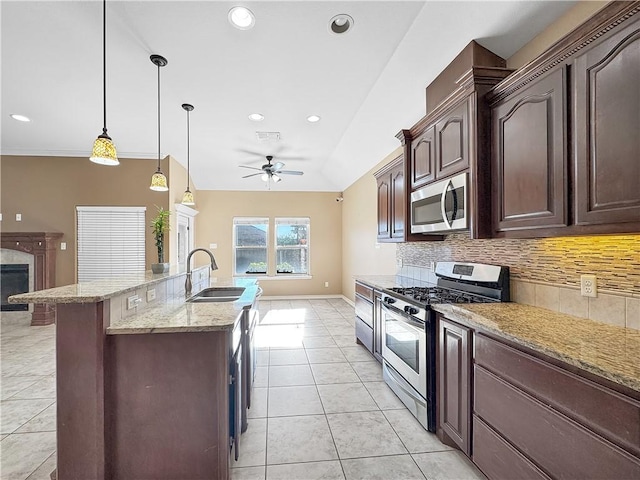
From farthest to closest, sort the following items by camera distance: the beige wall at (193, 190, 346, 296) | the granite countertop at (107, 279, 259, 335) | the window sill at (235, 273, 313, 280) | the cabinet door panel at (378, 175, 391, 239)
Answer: the window sill at (235, 273, 313, 280) < the beige wall at (193, 190, 346, 296) < the cabinet door panel at (378, 175, 391, 239) < the granite countertop at (107, 279, 259, 335)

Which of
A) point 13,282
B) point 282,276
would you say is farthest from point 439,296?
point 13,282

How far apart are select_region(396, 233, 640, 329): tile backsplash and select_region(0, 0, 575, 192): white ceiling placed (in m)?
1.42

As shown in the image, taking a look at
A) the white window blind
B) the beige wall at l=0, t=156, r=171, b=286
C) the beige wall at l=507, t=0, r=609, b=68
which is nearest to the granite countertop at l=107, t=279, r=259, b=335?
the beige wall at l=507, t=0, r=609, b=68

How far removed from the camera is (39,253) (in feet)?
17.3

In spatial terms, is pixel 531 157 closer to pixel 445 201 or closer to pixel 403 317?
pixel 445 201

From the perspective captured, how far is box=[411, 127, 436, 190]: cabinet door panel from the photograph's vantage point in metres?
2.63

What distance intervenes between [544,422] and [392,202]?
2.68m

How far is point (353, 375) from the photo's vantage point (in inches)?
127

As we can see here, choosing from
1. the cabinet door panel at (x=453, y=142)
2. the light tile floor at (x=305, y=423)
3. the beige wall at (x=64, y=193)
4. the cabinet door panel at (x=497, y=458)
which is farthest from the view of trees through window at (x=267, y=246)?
the cabinet door panel at (x=497, y=458)

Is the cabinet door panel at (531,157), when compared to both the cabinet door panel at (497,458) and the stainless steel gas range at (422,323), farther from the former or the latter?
the cabinet door panel at (497,458)

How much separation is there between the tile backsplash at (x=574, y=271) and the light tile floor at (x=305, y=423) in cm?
118

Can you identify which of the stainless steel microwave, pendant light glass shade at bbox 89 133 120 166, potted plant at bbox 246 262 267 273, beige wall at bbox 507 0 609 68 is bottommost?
potted plant at bbox 246 262 267 273

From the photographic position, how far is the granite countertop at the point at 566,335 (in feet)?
3.47

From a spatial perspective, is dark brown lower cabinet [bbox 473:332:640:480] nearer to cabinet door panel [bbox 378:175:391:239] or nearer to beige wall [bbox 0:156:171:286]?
cabinet door panel [bbox 378:175:391:239]
